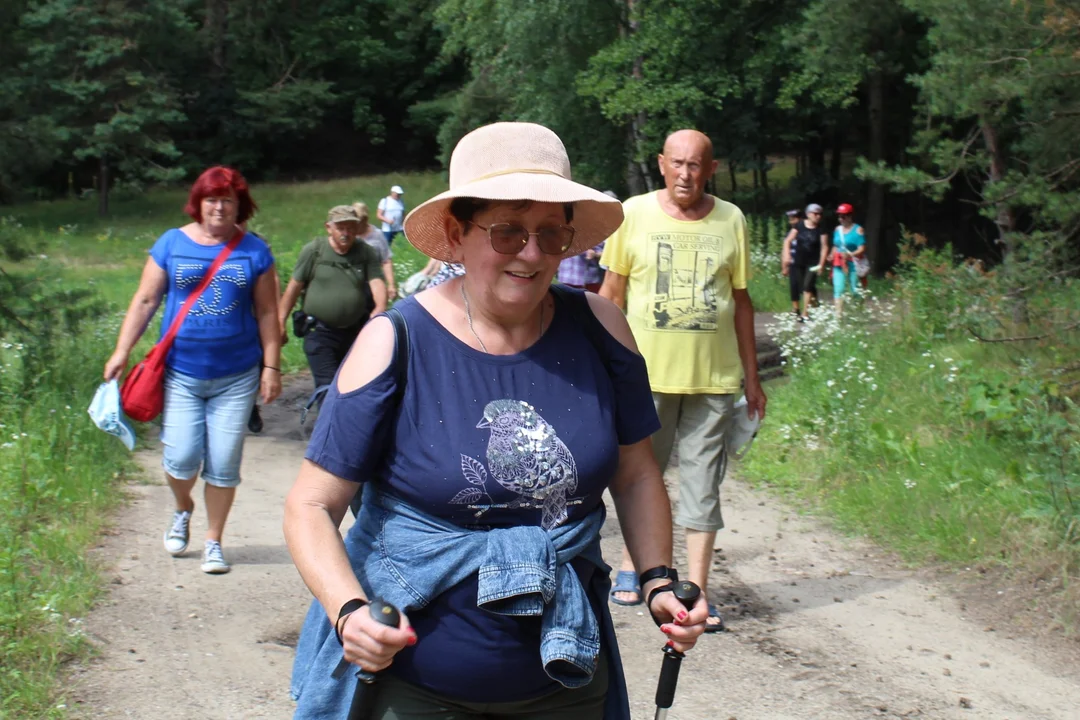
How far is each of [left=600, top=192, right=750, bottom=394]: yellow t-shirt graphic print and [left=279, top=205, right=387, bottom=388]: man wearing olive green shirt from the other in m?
3.15

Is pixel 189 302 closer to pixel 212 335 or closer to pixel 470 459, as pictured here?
pixel 212 335

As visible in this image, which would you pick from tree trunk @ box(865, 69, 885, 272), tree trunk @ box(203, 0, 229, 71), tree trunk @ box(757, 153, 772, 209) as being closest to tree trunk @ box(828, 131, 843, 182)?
tree trunk @ box(757, 153, 772, 209)

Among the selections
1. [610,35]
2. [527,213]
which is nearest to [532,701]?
[527,213]

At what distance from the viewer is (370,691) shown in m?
2.26

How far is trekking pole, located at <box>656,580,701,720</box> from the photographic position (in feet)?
7.86

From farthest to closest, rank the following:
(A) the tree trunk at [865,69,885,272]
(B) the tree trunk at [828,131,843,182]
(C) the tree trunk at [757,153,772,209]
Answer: (B) the tree trunk at [828,131,843,182]
(C) the tree trunk at [757,153,772,209]
(A) the tree trunk at [865,69,885,272]

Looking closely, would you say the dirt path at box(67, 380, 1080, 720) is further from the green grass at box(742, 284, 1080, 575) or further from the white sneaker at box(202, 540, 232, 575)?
the green grass at box(742, 284, 1080, 575)

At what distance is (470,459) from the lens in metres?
2.28

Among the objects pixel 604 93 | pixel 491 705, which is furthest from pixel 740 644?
pixel 604 93

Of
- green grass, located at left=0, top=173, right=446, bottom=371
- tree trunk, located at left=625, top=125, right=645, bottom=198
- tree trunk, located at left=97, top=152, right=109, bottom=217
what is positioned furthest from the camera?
tree trunk, located at left=97, top=152, right=109, bottom=217

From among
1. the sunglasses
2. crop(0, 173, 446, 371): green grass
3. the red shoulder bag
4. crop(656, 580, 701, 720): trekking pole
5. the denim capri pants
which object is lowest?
crop(0, 173, 446, 371): green grass

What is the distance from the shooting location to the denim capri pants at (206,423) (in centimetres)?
600

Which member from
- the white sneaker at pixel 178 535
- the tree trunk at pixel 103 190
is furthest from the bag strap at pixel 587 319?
the tree trunk at pixel 103 190

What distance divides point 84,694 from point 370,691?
2.73 meters
